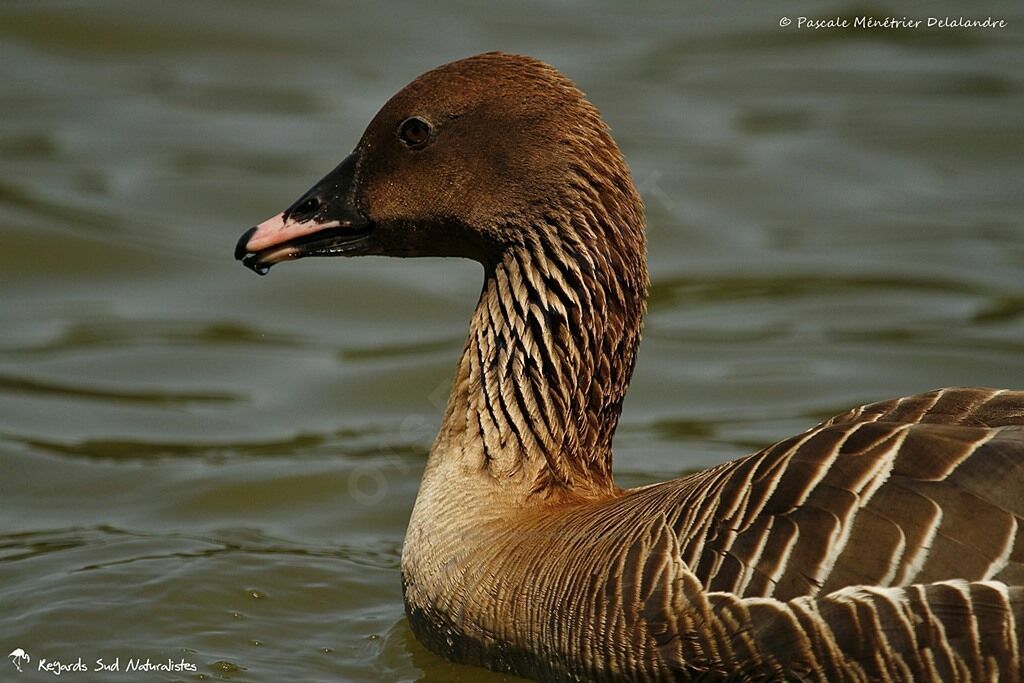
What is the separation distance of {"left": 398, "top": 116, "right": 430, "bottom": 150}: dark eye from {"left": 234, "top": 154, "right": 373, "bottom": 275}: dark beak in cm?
27

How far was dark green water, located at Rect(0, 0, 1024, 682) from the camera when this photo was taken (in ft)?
25.7

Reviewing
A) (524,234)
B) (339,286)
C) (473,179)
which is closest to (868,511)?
(524,234)

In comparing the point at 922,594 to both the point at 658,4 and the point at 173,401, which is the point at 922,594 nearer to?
the point at 173,401

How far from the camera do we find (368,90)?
15.2m

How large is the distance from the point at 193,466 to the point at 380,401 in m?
1.56

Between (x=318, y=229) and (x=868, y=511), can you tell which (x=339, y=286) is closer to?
(x=318, y=229)

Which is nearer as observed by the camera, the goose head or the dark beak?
the goose head

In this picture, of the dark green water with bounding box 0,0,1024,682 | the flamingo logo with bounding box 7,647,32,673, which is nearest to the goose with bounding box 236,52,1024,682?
the dark green water with bounding box 0,0,1024,682

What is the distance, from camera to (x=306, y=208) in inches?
277

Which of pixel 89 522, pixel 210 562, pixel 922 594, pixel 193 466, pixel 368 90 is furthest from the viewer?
pixel 368 90

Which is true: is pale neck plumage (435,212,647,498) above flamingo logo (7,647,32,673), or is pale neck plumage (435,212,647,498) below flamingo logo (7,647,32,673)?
above

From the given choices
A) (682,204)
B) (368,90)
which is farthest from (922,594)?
(368,90)

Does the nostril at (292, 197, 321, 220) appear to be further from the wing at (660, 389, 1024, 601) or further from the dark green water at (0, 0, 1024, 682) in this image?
the wing at (660, 389, 1024, 601)

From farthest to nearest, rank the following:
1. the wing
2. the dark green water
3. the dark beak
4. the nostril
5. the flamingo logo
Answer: the dark green water, the nostril, the dark beak, the flamingo logo, the wing
